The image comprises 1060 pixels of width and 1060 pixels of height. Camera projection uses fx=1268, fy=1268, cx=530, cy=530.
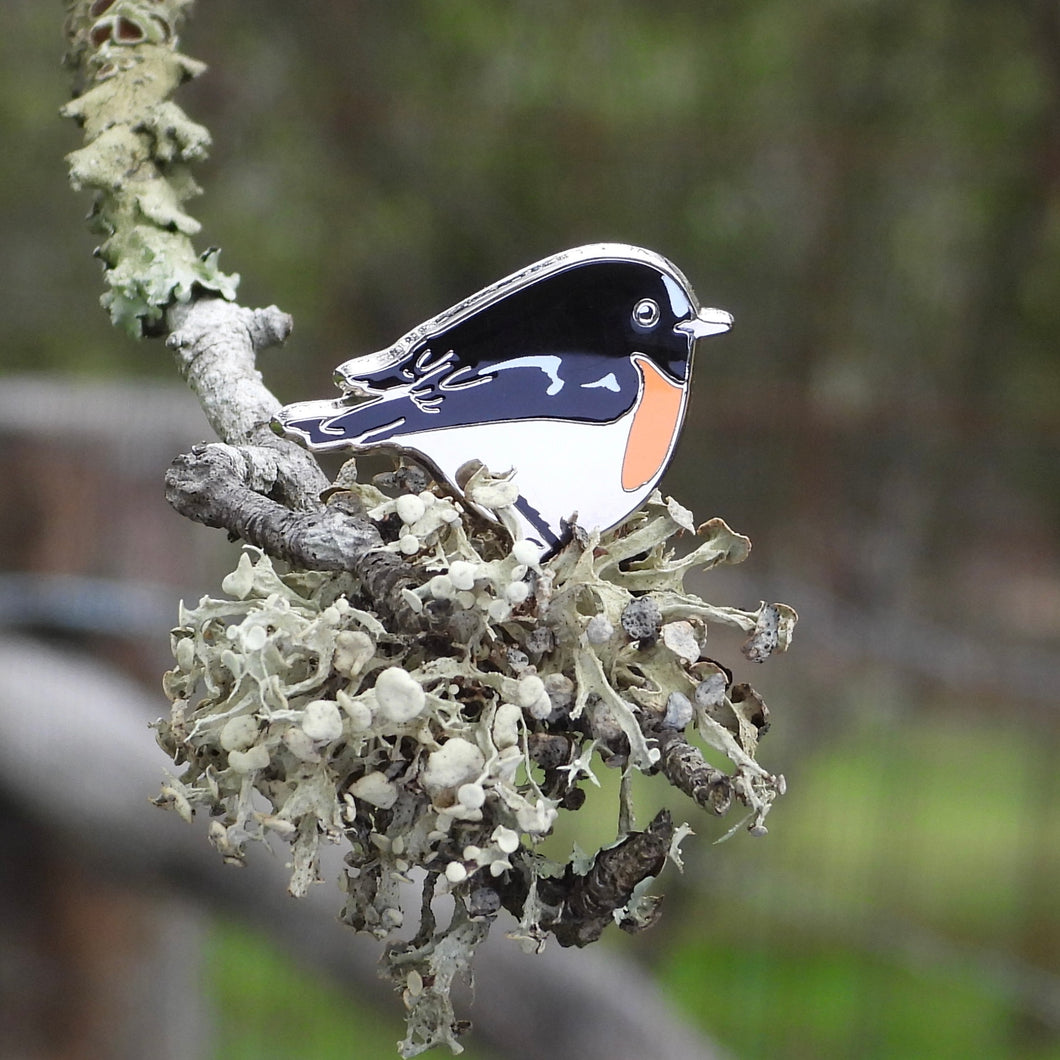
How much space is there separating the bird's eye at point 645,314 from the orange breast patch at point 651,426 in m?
0.02

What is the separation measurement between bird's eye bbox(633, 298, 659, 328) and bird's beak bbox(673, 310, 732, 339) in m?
0.01

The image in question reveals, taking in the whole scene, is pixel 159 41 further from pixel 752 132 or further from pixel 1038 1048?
pixel 1038 1048

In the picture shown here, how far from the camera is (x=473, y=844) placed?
1.72 feet

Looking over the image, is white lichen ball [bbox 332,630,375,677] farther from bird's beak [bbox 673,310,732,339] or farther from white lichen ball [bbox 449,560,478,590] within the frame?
bird's beak [bbox 673,310,732,339]

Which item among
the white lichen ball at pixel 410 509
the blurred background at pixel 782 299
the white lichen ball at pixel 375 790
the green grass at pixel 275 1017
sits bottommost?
the white lichen ball at pixel 375 790

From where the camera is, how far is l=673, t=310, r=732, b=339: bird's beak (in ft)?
2.12

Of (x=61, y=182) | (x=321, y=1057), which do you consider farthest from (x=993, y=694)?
(x=61, y=182)

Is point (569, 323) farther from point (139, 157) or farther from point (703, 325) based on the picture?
point (139, 157)

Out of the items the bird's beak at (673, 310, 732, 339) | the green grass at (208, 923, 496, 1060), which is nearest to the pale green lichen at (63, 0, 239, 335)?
the bird's beak at (673, 310, 732, 339)

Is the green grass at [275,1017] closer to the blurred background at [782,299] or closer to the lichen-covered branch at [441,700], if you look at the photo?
the blurred background at [782,299]

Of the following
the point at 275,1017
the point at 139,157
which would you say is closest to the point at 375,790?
the point at 139,157

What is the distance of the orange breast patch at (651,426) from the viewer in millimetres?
628

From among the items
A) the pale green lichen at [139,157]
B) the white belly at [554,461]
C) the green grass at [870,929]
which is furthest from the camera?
the green grass at [870,929]

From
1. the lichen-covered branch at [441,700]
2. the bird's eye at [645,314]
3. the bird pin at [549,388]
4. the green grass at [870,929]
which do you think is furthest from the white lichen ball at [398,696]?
the green grass at [870,929]
